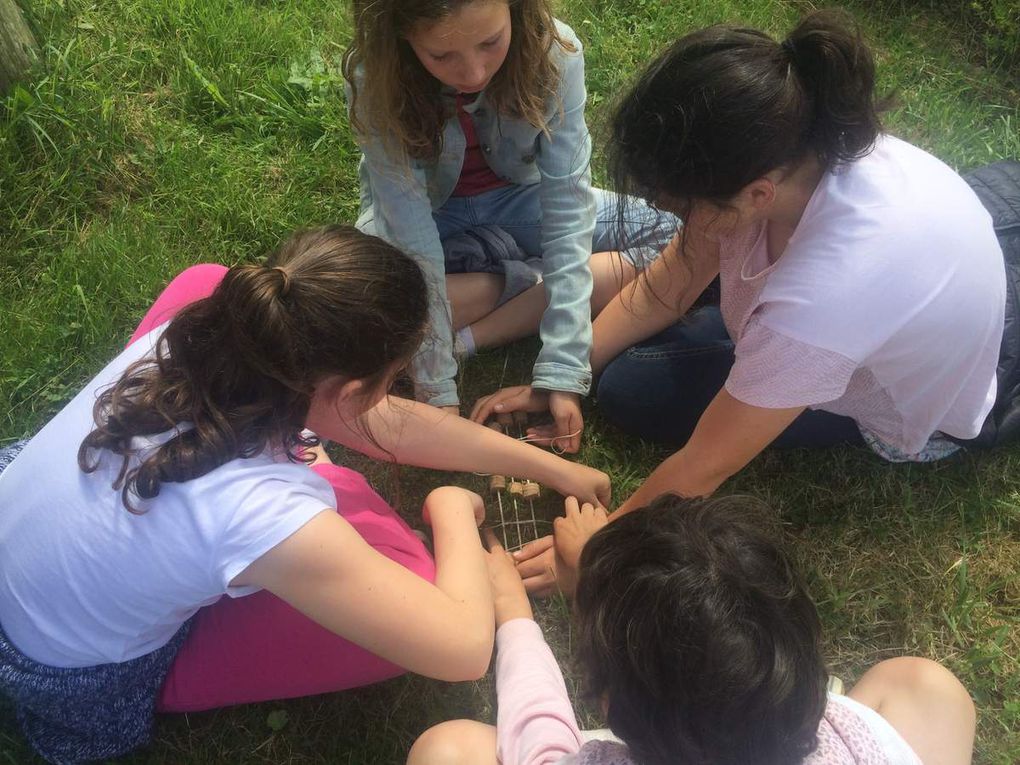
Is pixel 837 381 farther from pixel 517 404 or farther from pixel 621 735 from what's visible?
pixel 517 404

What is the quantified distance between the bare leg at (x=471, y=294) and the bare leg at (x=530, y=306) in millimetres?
32

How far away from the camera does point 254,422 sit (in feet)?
4.44

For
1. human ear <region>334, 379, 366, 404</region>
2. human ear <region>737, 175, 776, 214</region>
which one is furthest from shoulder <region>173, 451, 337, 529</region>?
human ear <region>737, 175, 776, 214</region>

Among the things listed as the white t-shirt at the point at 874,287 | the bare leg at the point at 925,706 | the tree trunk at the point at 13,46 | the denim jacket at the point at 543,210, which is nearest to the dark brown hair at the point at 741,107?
the white t-shirt at the point at 874,287

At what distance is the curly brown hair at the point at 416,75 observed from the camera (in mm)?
1646

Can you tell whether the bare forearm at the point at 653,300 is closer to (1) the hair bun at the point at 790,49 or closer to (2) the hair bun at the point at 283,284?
(1) the hair bun at the point at 790,49

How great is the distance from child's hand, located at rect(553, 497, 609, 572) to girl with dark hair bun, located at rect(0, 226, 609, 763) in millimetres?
337

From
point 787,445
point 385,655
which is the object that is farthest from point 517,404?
point 385,655

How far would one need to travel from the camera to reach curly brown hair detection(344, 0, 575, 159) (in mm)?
1646

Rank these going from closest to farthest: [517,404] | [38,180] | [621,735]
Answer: [621,735]
[517,404]
[38,180]

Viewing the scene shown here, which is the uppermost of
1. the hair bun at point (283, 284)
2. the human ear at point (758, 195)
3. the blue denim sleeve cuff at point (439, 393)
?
the hair bun at point (283, 284)

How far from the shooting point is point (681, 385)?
2.10m

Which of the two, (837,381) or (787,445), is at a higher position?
(837,381)

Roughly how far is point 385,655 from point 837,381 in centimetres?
91
